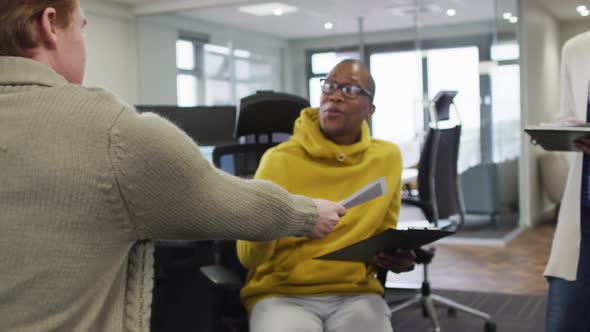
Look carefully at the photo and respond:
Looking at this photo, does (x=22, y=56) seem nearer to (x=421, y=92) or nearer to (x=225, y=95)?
(x=421, y=92)

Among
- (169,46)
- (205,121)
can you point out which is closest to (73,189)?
(205,121)

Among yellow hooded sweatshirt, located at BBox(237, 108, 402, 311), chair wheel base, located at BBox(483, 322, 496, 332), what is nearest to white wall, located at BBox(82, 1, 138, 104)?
chair wheel base, located at BBox(483, 322, 496, 332)

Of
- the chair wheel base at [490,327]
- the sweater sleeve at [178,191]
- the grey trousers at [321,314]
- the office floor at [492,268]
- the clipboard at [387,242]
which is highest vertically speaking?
the sweater sleeve at [178,191]

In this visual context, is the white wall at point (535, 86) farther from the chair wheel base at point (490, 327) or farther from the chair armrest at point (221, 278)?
the chair armrest at point (221, 278)

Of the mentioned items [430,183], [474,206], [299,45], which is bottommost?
[474,206]

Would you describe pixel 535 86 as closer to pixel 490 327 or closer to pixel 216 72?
pixel 216 72

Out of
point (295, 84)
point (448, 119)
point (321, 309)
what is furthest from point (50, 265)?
point (295, 84)

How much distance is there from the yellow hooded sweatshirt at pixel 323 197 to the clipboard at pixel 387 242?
0.60ft

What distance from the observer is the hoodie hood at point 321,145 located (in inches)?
90.6

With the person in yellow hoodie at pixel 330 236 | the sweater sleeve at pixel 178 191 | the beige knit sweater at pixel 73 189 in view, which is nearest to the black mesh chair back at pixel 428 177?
the person in yellow hoodie at pixel 330 236

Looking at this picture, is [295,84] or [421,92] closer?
[421,92]

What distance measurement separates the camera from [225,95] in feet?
27.4

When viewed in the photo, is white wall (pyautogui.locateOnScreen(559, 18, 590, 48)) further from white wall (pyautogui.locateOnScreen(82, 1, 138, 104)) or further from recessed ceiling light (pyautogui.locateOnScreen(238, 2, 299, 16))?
white wall (pyautogui.locateOnScreen(82, 1, 138, 104))

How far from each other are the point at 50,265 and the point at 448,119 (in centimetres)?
329
